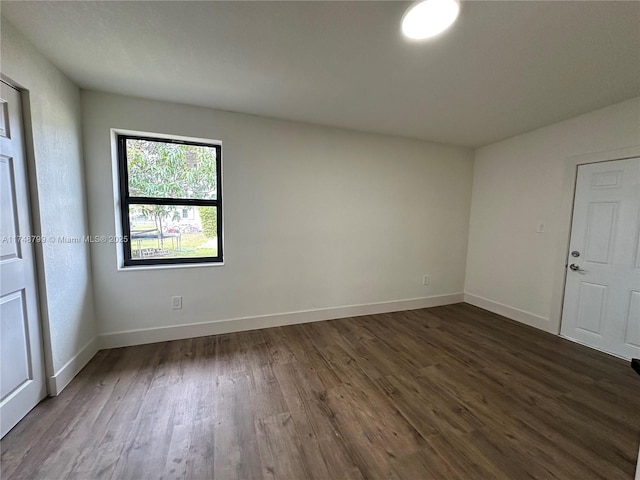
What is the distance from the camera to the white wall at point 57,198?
5.37 feet

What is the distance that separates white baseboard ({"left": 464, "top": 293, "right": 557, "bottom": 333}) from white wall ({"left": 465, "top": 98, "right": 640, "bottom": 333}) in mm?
11

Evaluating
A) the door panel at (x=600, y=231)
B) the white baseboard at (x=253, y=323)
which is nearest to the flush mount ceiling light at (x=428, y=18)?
the door panel at (x=600, y=231)

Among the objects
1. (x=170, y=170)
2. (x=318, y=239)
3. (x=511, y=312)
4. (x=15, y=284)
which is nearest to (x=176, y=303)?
(x=15, y=284)

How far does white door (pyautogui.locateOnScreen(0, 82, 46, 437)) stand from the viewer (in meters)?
1.48

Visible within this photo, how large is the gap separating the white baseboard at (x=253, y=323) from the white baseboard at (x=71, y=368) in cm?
14

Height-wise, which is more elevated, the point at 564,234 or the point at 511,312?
the point at 564,234

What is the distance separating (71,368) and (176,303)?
0.87 metres

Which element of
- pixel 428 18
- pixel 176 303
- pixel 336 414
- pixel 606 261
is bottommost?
pixel 336 414

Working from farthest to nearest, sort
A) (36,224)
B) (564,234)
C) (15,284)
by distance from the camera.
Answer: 1. (564,234)
2. (36,224)
3. (15,284)

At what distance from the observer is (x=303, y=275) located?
3.12m

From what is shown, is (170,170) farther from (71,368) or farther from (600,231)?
(600,231)

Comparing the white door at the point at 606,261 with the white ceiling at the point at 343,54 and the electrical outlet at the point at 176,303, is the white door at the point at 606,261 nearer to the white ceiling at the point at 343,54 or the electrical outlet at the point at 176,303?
the white ceiling at the point at 343,54

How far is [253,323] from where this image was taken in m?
2.95

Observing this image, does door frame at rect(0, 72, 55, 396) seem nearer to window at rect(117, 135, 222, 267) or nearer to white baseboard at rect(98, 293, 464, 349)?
white baseboard at rect(98, 293, 464, 349)
